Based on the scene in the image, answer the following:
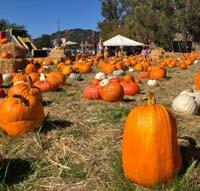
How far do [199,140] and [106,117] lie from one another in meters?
1.59

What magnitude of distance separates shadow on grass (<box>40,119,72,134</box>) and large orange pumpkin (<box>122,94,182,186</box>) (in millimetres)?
1803

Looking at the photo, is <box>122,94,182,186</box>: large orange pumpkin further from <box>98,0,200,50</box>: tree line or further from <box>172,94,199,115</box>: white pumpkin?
<box>98,0,200,50</box>: tree line

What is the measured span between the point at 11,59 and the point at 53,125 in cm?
992

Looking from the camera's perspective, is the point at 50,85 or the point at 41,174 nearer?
the point at 41,174

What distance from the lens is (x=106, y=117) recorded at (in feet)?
21.4

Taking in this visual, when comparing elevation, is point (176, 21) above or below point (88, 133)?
above

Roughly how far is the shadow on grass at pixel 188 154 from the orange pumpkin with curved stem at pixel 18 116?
183 cm

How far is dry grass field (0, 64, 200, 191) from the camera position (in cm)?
421

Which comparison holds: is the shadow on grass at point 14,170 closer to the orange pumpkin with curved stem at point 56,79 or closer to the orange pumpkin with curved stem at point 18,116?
the orange pumpkin with curved stem at point 18,116

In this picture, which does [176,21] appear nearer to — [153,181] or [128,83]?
[128,83]

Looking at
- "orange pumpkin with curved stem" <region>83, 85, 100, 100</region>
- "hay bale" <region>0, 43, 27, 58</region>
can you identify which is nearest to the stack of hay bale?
"hay bale" <region>0, 43, 27, 58</region>

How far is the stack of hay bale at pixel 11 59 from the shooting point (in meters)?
15.2

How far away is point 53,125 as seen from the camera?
5.93 metres

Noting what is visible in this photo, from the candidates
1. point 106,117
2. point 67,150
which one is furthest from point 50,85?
point 67,150
